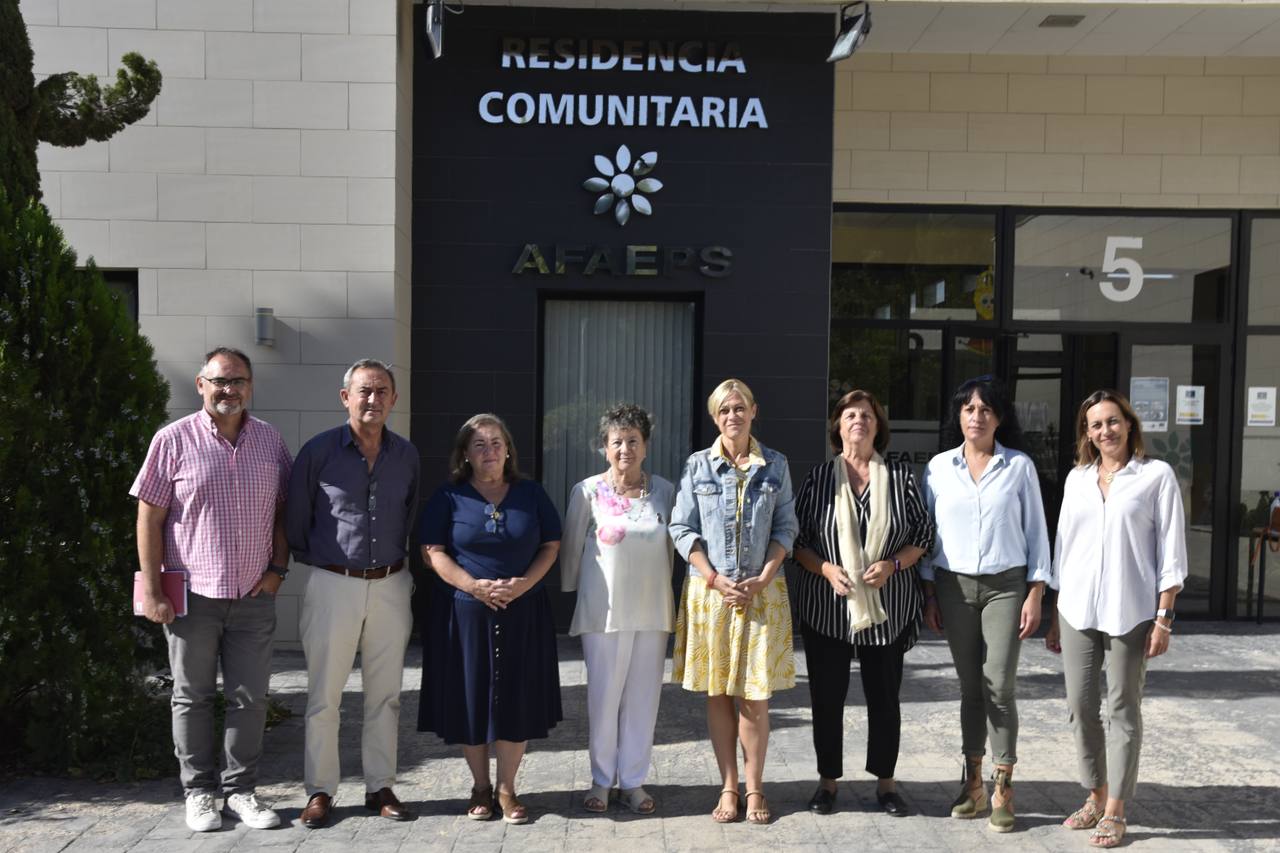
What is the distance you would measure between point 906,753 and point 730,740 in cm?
120

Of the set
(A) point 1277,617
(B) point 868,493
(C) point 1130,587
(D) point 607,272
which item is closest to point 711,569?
(B) point 868,493

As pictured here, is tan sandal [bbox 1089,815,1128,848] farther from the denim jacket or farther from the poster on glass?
the poster on glass

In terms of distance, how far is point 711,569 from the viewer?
13.3 feet

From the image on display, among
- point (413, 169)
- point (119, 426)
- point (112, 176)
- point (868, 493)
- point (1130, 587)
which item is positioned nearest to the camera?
point (1130, 587)

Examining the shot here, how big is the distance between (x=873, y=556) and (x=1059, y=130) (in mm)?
5220

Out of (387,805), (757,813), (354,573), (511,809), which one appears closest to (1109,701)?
(757,813)

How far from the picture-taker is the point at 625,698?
4.21m

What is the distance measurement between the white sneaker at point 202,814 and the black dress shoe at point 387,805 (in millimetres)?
545

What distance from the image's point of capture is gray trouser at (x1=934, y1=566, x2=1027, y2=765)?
157 inches

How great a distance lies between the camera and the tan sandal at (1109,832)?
12.6 ft

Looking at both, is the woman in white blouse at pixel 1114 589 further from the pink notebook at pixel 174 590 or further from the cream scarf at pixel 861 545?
the pink notebook at pixel 174 590

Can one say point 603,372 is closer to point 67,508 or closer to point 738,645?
point 738,645

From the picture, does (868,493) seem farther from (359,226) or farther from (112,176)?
(112,176)

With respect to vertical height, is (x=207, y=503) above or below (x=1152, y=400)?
below
